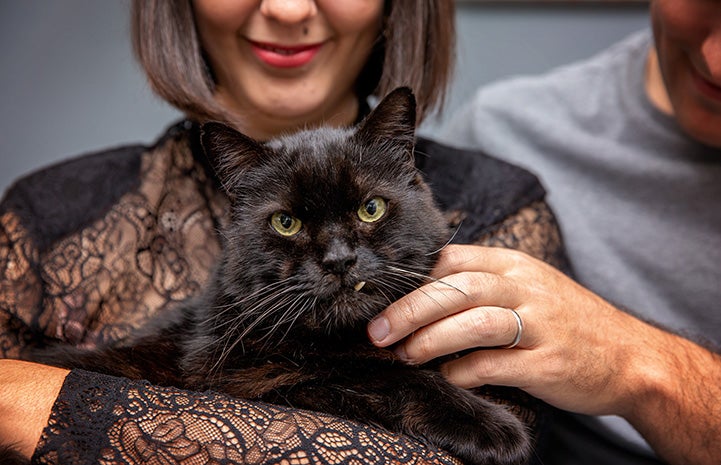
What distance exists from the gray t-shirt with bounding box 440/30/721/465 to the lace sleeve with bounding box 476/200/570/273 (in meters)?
0.22

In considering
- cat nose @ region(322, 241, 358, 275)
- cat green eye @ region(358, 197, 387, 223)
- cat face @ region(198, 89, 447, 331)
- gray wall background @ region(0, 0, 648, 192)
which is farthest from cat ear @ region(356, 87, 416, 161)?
gray wall background @ region(0, 0, 648, 192)

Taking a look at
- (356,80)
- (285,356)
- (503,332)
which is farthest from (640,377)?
(356,80)

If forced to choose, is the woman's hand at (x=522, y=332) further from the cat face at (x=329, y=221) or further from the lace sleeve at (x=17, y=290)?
the lace sleeve at (x=17, y=290)

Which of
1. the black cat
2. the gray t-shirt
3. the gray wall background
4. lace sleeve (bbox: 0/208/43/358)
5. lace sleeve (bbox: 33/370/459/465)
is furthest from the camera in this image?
the gray wall background

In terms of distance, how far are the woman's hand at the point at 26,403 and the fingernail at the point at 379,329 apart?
460 mm

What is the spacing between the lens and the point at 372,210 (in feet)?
3.44

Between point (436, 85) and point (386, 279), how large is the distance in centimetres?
65

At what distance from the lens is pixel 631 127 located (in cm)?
164

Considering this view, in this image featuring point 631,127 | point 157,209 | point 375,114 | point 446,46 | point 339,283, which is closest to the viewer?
point 339,283

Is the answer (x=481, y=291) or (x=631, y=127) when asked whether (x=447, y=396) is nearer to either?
(x=481, y=291)

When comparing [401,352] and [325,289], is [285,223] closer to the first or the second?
[325,289]

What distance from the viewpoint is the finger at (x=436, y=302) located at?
1.01 m

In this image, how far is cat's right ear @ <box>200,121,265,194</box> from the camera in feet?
3.53

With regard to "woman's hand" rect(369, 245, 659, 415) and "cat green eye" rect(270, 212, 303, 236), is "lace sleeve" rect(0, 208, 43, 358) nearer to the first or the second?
"cat green eye" rect(270, 212, 303, 236)
